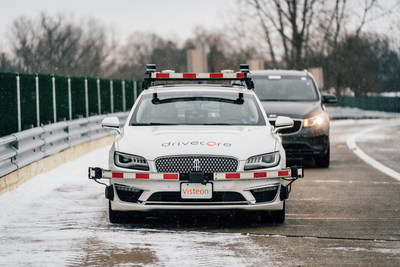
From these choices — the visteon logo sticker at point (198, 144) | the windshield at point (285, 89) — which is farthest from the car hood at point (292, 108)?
the visteon logo sticker at point (198, 144)

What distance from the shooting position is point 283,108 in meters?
16.4

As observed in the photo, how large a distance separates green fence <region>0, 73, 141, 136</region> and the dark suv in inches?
180

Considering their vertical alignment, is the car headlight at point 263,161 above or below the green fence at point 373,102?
above

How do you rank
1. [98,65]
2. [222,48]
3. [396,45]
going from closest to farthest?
[396,45], [98,65], [222,48]

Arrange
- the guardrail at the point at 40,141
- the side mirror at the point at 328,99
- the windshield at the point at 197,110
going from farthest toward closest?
the side mirror at the point at 328,99
the guardrail at the point at 40,141
the windshield at the point at 197,110

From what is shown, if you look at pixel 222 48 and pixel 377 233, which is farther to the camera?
pixel 222 48

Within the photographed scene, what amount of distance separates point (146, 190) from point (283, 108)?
25.6ft

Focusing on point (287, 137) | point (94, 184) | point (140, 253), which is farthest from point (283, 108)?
point (140, 253)

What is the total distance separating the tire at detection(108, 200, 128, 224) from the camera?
9295 millimetres

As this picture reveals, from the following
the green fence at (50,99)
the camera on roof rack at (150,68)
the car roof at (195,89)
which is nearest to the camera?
the car roof at (195,89)

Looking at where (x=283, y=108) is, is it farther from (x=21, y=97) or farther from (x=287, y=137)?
(x=21, y=97)

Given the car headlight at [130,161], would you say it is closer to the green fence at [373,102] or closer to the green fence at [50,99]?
the green fence at [50,99]

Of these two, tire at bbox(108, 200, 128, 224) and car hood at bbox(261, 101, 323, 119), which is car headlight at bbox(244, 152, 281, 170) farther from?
car hood at bbox(261, 101, 323, 119)

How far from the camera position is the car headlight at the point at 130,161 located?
29.6 ft
